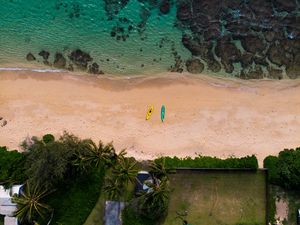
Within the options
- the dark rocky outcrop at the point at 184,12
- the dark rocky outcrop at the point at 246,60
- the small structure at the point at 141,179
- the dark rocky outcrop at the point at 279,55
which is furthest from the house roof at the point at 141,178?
the dark rocky outcrop at the point at 279,55

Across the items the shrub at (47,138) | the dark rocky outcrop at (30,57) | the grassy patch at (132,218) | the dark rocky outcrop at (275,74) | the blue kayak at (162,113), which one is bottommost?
the grassy patch at (132,218)

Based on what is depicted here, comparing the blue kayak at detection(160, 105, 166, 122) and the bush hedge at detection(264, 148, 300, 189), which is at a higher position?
the blue kayak at detection(160, 105, 166, 122)

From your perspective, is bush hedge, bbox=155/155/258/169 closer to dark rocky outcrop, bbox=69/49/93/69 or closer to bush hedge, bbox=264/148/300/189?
bush hedge, bbox=264/148/300/189

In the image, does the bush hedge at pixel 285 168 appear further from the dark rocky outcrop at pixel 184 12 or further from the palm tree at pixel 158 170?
the dark rocky outcrop at pixel 184 12

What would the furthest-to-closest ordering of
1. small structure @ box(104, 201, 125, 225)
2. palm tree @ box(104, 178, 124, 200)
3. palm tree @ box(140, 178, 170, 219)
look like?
small structure @ box(104, 201, 125, 225) → palm tree @ box(104, 178, 124, 200) → palm tree @ box(140, 178, 170, 219)

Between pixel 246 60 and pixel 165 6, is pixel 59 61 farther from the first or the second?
pixel 246 60

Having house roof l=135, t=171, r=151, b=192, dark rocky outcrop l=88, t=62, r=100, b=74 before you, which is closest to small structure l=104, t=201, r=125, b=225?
house roof l=135, t=171, r=151, b=192
